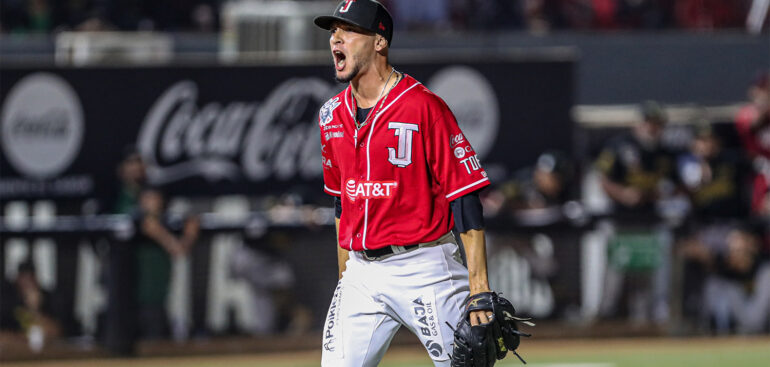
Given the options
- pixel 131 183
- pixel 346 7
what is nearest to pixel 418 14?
pixel 131 183

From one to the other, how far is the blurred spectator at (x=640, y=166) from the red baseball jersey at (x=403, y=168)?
7487mm

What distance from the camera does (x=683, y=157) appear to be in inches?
508

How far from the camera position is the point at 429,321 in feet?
17.2

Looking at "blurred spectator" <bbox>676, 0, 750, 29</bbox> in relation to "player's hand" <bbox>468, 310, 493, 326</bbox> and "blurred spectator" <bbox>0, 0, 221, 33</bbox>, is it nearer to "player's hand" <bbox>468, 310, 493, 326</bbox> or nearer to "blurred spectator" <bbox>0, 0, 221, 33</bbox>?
"blurred spectator" <bbox>0, 0, 221, 33</bbox>

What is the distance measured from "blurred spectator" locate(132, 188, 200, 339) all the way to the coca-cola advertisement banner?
5.78 feet

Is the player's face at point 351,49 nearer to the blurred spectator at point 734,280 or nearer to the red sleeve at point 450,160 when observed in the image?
the red sleeve at point 450,160

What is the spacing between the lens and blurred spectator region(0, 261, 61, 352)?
10.8m

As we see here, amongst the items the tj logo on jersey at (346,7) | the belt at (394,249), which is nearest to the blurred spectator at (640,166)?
the belt at (394,249)

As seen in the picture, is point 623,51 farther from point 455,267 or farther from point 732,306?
point 455,267

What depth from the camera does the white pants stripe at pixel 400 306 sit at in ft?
17.3

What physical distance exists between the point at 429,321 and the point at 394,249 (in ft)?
1.12

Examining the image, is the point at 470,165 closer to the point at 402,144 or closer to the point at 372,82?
the point at 402,144

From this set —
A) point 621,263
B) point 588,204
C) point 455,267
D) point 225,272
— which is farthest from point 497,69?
point 455,267

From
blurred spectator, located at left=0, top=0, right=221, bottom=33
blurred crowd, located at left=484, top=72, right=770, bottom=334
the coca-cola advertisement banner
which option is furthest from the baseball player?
blurred spectator, located at left=0, top=0, right=221, bottom=33
